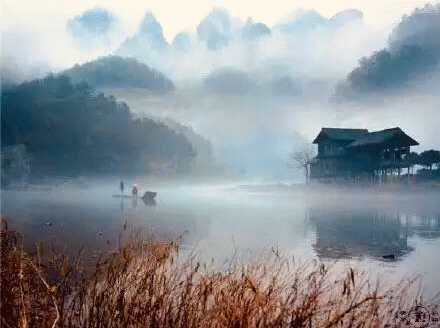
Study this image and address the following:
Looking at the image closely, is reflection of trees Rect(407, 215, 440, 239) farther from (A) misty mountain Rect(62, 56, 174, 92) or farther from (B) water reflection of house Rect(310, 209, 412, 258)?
(A) misty mountain Rect(62, 56, 174, 92)

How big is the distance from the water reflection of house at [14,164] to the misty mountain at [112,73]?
57.3m

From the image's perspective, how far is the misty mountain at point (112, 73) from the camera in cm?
15688

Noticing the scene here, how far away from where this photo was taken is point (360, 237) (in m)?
21.6

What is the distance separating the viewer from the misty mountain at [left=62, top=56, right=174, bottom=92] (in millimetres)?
156875

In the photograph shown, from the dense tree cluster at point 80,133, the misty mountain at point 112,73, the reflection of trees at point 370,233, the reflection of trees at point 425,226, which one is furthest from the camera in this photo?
the misty mountain at point 112,73

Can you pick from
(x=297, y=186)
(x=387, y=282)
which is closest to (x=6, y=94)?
(x=297, y=186)

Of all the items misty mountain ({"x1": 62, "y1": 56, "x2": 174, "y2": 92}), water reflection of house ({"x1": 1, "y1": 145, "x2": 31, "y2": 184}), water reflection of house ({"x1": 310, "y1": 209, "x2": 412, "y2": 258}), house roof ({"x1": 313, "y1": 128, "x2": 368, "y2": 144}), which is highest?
misty mountain ({"x1": 62, "y1": 56, "x2": 174, "y2": 92})

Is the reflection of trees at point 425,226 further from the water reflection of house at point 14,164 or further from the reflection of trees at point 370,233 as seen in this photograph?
the water reflection of house at point 14,164

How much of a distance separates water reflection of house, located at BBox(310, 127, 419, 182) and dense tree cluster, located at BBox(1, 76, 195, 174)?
65019 millimetres

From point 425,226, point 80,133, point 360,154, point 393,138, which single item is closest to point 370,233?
point 425,226

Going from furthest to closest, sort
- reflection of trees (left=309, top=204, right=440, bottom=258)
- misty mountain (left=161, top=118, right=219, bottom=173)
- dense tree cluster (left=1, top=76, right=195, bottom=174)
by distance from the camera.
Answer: misty mountain (left=161, top=118, right=219, bottom=173) < dense tree cluster (left=1, top=76, right=195, bottom=174) < reflection of trees (left=309, top=204, right=440, bottom=258)

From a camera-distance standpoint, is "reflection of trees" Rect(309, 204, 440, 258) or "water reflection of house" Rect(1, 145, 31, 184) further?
"water reflection of house" Rect(1, 145, 31, 184)

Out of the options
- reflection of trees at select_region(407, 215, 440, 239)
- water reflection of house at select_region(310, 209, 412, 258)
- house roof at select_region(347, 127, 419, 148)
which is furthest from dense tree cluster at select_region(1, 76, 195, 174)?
reflection of trees at select_region(407, 215, 440, 239)

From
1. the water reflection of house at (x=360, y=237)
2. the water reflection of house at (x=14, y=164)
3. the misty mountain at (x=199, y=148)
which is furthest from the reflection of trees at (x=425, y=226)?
the misty mountain at (x=199, y=148)
